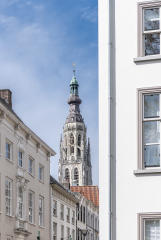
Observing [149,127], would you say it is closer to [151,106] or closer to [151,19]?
[151,106]

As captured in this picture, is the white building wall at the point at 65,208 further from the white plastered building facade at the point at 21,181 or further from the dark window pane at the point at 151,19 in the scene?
the dark window pane at the point at 151,19

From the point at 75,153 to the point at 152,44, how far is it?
558 ft

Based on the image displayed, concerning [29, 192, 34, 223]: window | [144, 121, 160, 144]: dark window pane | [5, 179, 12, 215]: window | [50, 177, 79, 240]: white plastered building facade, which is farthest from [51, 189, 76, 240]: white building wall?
[144, 121, 160, 144]: dark window pane

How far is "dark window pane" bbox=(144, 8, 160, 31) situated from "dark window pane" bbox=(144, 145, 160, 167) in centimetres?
411

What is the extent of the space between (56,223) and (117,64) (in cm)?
3228

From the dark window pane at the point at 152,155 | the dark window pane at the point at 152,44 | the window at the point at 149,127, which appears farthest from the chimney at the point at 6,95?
the dark window pane at the point at 152,155

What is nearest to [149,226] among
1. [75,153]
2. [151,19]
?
[151,19]

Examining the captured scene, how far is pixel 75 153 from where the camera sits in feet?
607

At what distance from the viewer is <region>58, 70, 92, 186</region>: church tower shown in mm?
180875

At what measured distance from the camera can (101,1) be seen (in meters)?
16.8

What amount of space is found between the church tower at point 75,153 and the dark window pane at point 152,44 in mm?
164647

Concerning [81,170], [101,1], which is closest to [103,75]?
[101,1]

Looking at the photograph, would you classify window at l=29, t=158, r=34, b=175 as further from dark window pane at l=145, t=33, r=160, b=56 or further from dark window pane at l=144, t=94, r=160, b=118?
dark window pane at l=144, t=94, r=160, b=118

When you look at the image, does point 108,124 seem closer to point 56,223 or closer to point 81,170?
point 56,223
